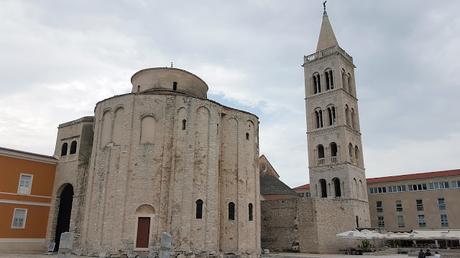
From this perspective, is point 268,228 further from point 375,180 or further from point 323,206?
point 375,180

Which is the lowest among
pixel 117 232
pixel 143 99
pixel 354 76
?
pixel 117 232

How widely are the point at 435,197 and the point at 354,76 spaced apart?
730 inches

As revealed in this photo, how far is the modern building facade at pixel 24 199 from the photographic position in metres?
26.8

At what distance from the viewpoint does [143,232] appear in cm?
2412

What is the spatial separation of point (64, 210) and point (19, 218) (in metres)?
4.04

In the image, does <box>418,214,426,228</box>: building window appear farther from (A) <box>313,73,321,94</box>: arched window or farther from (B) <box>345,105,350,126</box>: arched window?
(A) <box>313,73,321,94</box>: arched window

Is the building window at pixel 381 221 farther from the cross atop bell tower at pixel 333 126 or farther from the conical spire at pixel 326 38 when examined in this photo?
the conical spire at pixel 326 38

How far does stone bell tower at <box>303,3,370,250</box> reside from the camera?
39.6 m

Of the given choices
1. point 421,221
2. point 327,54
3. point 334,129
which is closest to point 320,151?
point 334,129

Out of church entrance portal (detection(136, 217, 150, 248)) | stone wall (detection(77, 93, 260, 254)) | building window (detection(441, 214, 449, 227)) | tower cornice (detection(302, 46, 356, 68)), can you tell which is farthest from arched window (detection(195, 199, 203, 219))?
building window (detection(441, 214, 449, 227))

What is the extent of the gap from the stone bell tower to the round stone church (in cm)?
1395

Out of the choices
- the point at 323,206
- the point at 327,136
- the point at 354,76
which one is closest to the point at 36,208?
the point at 323,206

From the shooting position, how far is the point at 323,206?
3369cm

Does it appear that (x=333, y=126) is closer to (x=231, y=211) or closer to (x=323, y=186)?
(x=323, y=186)
